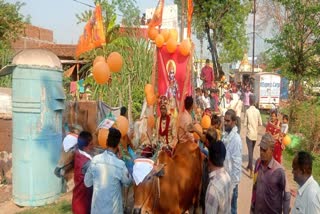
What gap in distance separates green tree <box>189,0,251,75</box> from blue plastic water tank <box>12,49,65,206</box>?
1716 centimetres

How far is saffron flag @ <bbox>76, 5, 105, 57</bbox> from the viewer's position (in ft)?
27.6

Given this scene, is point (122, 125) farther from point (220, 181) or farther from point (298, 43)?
point (298, 43)

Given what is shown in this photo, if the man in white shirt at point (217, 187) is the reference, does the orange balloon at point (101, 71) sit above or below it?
above

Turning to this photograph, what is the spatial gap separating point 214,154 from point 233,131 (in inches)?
62.7

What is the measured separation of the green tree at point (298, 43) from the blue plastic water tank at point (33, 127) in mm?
10514

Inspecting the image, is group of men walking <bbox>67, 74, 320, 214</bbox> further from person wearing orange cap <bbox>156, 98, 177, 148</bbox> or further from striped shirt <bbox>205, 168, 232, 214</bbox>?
person wearing orange cap <bbox>156, 98, 177, 148</bbox>

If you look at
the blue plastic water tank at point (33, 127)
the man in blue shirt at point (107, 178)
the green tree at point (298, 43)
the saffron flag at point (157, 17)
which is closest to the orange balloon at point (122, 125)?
the blue plastic water tank at point (33, 127)

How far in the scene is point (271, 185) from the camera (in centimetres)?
432

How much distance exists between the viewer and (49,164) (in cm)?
775

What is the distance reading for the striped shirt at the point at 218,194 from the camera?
13.0ft

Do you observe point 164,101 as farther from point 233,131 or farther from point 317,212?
point 317,212

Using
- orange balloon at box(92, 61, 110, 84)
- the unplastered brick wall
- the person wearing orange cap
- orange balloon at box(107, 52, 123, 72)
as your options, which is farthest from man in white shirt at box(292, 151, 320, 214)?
the unplastered brick wall

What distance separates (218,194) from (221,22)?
2168 centimetres

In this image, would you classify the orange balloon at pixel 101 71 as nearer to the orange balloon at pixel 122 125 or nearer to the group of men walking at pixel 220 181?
the orange balloon at pixel 122 125
